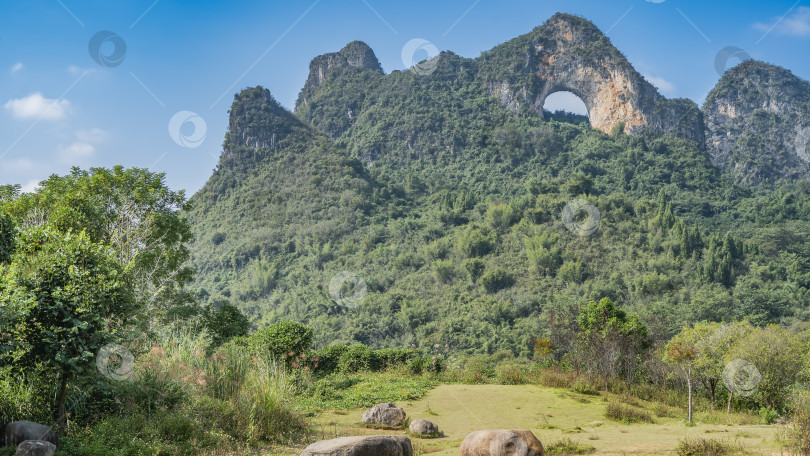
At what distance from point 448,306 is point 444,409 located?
32956mm

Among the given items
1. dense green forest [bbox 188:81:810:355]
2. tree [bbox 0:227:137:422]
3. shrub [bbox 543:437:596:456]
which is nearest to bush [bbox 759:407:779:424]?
dense green forest [bbox 188:81:810:355]

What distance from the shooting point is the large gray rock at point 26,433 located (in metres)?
6.01

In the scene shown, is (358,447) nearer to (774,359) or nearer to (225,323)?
(774,359)

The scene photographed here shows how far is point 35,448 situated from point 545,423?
7.65 m

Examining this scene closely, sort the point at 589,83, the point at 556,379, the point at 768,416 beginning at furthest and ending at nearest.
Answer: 1. the point at 589,83
2. the point at 556,379
3. the point at 768,416

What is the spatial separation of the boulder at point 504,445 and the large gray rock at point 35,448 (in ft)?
14.9

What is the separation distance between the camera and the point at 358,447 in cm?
565

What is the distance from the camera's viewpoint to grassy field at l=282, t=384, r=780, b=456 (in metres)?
7.37

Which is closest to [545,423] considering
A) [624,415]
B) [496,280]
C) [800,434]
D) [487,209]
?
[624,415]

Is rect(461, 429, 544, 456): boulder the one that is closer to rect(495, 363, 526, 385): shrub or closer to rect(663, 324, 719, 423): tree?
rect(663, 324, 719, 423): tree

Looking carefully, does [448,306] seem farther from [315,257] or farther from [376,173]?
[376,173]

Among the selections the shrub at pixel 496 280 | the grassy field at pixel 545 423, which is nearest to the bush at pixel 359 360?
the grassy field at pixel 545 423

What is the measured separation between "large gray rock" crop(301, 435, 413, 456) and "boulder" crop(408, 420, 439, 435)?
2.38 m

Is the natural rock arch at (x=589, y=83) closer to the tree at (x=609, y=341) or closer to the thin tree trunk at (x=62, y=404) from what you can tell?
the tree at (x=609, y=341)
